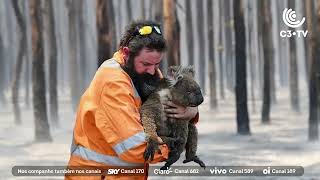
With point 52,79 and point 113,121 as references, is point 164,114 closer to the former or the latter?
point 113,121

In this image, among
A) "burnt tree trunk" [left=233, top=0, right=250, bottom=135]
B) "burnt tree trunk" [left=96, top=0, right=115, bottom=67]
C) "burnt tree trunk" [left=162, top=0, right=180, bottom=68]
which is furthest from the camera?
"burnt tree trunk" [left=233, top=0, right=250, bottom=135]

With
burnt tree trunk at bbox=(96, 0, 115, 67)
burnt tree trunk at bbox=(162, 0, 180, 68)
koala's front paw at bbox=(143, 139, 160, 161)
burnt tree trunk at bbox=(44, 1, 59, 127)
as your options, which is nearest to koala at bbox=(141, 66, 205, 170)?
koala's front paw at bbox=(143, 139, 160, 161)

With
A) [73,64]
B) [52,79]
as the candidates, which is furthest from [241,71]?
[73,64]

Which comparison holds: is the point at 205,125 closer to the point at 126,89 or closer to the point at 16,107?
the point at 16,107

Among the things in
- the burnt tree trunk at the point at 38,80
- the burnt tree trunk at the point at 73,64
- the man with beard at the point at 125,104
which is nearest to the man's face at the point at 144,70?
the man with beard at the point at 125,104

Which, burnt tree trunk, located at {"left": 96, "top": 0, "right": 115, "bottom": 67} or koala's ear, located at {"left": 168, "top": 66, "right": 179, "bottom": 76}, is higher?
koala's ear, located at {"left": 168, "top": 66, "right": 179, "bottom": 76}

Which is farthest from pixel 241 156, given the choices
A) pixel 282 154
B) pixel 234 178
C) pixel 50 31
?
pixel 50 31

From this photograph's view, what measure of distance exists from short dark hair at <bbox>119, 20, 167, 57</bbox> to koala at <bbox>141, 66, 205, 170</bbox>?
142mm

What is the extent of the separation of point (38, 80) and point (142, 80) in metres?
11.7

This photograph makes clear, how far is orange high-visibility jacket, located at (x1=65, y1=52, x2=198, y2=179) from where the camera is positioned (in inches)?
81.4

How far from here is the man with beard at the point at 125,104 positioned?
2.07 meters

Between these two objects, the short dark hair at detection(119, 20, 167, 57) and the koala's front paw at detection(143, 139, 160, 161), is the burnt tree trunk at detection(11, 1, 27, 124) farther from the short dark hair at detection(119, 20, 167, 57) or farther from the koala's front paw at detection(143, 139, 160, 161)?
the koala's front paw at detection(143, 139, 160, 161)

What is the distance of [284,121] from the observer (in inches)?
690

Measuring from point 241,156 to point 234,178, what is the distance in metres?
3.33
